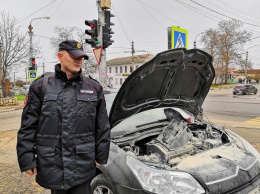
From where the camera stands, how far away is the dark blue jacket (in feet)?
6.53

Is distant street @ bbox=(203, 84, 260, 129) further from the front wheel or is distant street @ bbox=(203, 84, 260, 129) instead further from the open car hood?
the front wheel

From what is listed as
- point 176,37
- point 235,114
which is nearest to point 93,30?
point 176,37

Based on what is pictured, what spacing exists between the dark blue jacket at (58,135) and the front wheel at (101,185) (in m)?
0.50

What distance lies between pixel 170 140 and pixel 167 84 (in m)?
0.89

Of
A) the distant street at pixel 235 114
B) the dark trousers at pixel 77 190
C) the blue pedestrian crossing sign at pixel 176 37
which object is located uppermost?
the blue pedestrian crossing sign at pixel 176 37

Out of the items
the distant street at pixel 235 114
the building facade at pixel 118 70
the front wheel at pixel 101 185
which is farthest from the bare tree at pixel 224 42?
the front wheel at pixel 101 185

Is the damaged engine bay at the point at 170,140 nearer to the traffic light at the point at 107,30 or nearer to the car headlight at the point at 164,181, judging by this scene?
the car headlight at the point at 164,181

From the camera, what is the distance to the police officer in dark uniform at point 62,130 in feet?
6.53

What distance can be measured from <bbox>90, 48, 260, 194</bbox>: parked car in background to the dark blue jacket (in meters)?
0.55

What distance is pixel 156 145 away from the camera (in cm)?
301

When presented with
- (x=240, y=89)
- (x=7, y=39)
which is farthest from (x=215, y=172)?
(x=240, y=89)

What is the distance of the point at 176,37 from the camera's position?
7.22m

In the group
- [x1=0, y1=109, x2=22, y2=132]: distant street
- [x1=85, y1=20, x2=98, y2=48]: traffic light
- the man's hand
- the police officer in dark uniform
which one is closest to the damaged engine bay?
the police officer in dark uniform

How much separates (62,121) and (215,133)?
2457 millimetres
